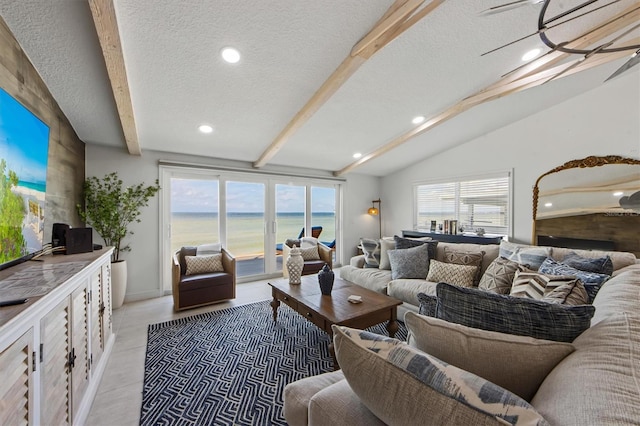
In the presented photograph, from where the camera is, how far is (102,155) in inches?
134

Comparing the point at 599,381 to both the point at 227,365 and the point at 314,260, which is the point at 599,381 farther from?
the point at 314,260

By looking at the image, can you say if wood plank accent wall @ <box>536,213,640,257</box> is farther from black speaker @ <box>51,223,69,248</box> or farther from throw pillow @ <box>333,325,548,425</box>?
black speaker @ <box>51,223,69,248</box>

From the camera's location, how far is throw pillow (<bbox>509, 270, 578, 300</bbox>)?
5.62ft

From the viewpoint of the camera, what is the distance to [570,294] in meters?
1.58

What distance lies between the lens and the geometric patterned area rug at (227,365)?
1633 millimetres

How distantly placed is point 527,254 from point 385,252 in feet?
5.04

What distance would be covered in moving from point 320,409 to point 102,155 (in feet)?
13.7

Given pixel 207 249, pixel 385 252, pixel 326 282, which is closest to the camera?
pixel 326 282

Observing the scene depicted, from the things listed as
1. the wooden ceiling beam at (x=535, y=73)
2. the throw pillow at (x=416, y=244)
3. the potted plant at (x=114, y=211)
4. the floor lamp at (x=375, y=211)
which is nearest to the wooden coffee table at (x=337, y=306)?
the throw pillow at (x=416, y=244)

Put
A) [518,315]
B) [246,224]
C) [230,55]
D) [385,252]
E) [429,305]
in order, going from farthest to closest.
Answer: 1. [246,224]
2. [385,252]
3. [230,55]
4. [429,305]
5. [518,315]

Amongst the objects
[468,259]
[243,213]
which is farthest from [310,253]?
[468,259]

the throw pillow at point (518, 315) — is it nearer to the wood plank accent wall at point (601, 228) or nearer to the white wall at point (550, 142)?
the wood plank accent wall at point (601, 228)

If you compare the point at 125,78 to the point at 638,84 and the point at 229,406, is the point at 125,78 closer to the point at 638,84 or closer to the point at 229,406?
the point at 229,406

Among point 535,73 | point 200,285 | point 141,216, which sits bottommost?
point 200,285
